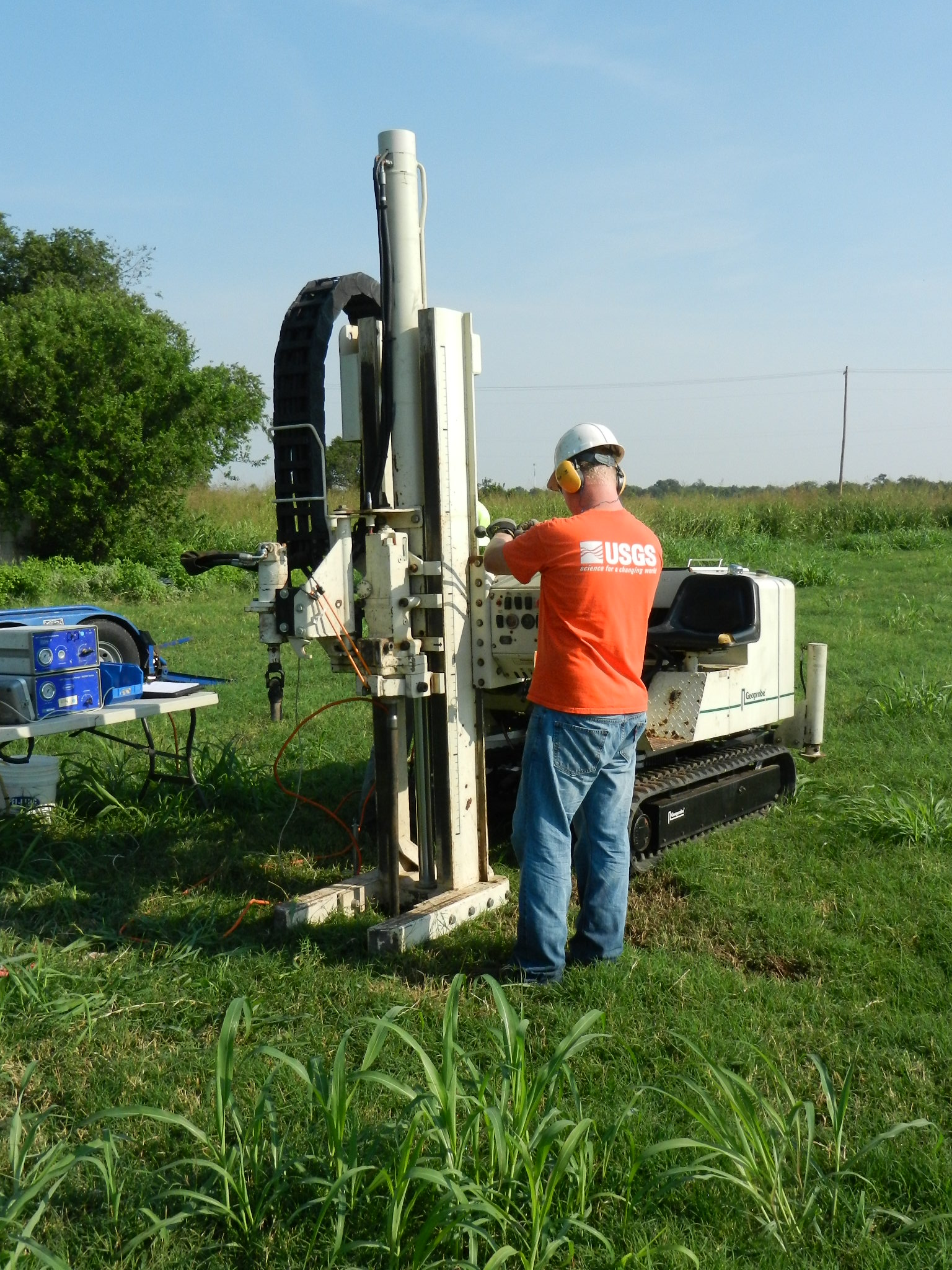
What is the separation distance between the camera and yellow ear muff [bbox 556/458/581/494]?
14.9ft

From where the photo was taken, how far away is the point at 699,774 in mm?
6309

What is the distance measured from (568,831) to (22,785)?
357cm

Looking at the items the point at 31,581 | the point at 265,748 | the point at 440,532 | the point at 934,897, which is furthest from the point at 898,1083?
the point at 31,581

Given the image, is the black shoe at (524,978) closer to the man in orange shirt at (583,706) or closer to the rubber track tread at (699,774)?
the man in orange shirt at (583,706)

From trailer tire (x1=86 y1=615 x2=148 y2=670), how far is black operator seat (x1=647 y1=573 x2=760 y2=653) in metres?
3.06

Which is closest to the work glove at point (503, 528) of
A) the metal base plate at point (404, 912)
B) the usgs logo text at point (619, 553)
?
the usgs logo text at point (619, 553)

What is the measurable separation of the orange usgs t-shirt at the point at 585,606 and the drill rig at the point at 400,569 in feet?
2.06

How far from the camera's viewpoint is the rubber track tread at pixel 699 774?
588cm

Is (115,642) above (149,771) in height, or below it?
above

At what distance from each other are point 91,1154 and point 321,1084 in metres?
0.64

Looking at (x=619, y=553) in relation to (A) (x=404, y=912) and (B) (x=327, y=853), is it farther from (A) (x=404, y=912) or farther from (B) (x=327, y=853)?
(B) (x=327, y=853)

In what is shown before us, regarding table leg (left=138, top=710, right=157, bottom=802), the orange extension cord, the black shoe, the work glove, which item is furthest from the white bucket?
the black shoe

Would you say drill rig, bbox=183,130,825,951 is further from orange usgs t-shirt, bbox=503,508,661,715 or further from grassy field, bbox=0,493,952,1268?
orange usgs t-shirt, bbox=503,508,661,715

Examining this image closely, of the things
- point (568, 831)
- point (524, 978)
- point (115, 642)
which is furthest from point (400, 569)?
point (115, 642)
